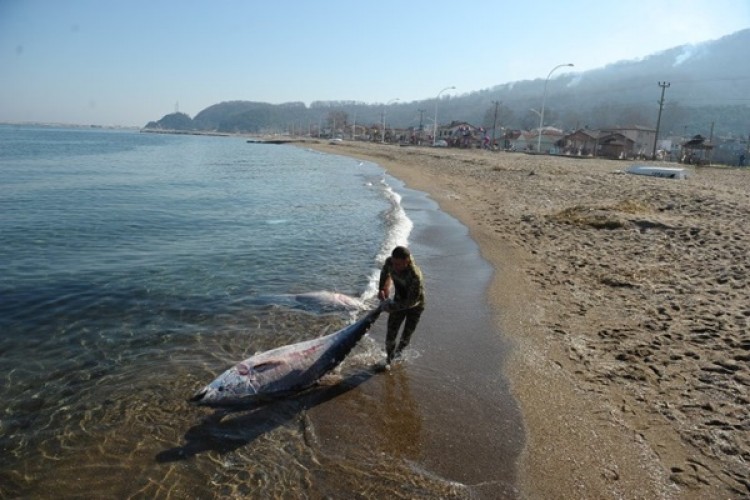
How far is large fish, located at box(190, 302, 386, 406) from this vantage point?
255 inches

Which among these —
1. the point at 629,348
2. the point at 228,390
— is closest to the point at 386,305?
the point at 228,390

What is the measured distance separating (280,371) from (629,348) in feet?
18.2

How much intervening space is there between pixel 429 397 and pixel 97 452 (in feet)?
13.7

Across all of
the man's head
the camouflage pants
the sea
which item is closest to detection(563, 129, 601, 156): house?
the sea

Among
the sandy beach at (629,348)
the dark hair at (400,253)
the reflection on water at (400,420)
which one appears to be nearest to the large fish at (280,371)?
the dark hair at (400,253)

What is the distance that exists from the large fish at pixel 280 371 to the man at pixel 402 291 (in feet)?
1.10

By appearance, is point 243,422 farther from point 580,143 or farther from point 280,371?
point 580,143

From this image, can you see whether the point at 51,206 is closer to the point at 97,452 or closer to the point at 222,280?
the point at 222,280

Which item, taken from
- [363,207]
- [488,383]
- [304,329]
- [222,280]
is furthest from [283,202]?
[488,383]

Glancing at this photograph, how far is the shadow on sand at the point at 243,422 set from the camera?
563 cm

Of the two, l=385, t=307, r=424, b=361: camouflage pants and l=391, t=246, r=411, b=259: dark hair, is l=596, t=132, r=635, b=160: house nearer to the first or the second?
l=385, t=307, r=424, b=361: camouflage pants

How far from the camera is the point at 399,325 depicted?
760 centimetres

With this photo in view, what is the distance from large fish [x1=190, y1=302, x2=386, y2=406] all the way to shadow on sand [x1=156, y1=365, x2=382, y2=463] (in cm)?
15

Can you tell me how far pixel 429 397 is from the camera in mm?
6781
